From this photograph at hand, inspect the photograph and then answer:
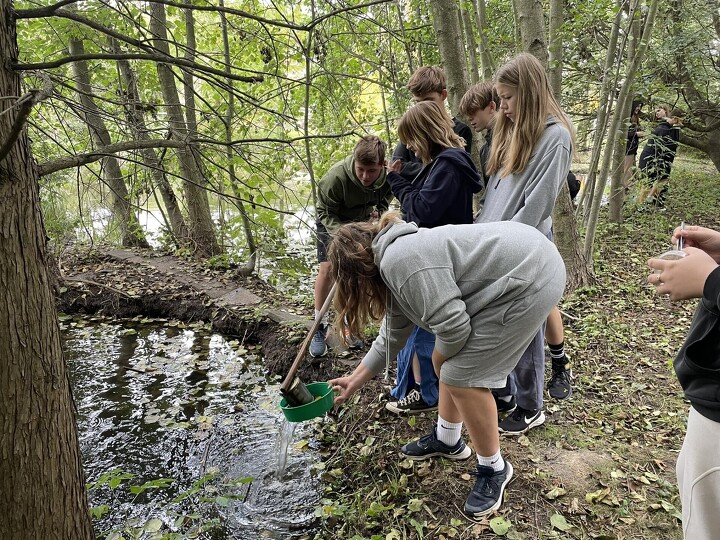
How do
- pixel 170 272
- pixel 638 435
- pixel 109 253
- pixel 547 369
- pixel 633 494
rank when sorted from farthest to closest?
1. pixel 109 253
2. pixel 170 272
3. pixel 547 369
4. pixel 638 435
5. pixel 633 494

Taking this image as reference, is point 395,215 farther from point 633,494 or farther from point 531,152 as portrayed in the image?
point 633,494

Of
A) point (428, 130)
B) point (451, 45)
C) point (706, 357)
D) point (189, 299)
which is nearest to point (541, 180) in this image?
point (428, 130)

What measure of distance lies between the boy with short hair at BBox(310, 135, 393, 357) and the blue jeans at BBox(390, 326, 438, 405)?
675 millimetres

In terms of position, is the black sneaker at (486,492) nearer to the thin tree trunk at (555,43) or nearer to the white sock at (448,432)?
the white sock at (448,432)

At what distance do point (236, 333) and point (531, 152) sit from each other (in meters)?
3.66

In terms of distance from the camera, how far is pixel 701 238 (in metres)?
1.42

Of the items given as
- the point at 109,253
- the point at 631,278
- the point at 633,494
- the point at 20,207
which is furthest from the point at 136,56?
the point at 109,253

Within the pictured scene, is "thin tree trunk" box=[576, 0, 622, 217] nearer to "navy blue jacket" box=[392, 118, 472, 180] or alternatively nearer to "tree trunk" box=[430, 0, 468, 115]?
"tree trunk" box=[430, 0, 468, 115]

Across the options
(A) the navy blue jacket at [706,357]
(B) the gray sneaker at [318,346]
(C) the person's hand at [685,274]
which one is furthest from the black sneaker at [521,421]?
(B) the gray sneaker at [318,346]

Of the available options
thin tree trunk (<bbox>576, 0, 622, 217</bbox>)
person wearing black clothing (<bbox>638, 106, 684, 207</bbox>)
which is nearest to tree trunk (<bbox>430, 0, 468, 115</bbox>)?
thin tree trunk (<bbox>576, 0, 622, 217</bbox>)

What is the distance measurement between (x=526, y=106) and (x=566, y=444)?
5.74 feet

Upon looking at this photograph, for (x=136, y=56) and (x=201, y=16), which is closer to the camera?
(x=136, y=56)

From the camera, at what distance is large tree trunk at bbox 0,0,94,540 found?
5.25 feet

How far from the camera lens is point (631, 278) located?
477 cm
